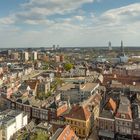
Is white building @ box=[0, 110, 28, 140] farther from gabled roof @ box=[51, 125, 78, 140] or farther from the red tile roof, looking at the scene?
the red tile roof

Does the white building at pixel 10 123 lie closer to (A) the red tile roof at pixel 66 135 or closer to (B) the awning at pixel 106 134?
(A) the red tile roof at pixel 66 135

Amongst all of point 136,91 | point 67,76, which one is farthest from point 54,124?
point 67,76

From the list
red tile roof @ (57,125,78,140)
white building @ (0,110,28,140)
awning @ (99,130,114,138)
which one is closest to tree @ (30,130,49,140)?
red tile roof @ (57,125,78,140)

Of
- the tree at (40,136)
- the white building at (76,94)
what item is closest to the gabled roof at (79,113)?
the tree at (40,136)

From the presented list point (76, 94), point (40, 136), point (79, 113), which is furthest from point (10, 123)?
point (76, 94)

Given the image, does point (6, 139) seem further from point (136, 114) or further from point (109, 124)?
point (136, 114)

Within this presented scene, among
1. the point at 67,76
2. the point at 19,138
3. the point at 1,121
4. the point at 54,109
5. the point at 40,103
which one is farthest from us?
the point at 67,76

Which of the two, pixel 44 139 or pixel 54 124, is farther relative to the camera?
pixel 54 124

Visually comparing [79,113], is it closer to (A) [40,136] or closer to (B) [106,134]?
(B) [106,134]
